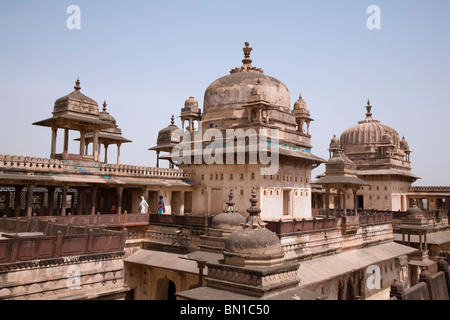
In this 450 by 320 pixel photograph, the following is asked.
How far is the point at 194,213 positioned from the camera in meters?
24.6

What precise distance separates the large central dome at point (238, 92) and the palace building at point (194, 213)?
0.08 meters

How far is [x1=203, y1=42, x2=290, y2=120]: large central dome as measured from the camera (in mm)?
23794

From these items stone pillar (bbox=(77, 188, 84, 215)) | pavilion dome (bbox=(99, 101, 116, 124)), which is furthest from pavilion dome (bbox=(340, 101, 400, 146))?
stone pillar (bbox=(77, 188, 84, 215))

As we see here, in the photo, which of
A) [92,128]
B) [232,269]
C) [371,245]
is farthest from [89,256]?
[371,245]

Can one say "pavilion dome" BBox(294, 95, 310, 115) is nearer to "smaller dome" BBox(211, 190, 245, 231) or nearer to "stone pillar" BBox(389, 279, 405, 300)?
"smaller dome" BBox(211, 190, 245, 231)

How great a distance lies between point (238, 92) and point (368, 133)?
896 inches

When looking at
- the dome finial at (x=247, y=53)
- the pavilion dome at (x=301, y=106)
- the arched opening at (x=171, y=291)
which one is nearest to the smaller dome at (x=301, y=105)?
the pavilion dome at (x=301, y=106)

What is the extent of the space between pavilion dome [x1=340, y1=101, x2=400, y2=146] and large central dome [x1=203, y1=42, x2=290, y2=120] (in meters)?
19.0

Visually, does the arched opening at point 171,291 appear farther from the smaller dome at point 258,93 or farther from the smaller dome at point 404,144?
the smaller dome at point 404,144

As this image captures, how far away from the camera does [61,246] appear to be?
11.5 m

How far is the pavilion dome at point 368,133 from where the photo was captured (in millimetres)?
41156

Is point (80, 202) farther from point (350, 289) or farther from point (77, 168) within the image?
point (350, 289)

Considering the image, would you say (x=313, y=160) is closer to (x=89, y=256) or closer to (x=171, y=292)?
(x=171, y=292)

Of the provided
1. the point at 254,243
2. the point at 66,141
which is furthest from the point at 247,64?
the point at 254,243
